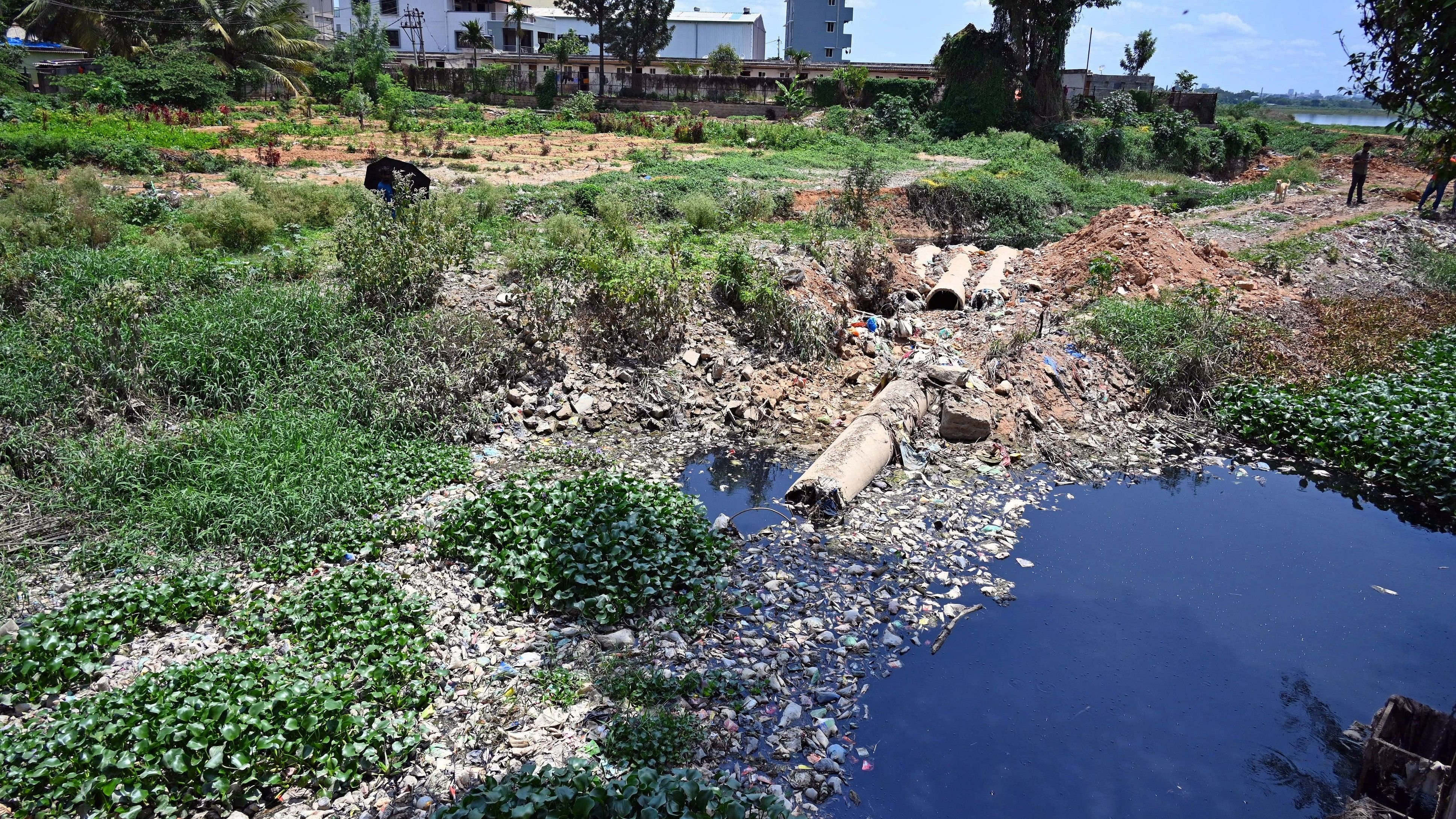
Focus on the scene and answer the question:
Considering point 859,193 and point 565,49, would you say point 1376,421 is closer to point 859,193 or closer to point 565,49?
point 859,193

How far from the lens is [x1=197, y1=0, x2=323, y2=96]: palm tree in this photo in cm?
2728

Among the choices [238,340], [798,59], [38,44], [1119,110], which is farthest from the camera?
[798,59]

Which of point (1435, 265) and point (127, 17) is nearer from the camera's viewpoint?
point (1435, 265)

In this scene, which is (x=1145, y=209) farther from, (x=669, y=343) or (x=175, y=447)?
(x=175, y=447)

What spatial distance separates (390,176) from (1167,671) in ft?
32.9

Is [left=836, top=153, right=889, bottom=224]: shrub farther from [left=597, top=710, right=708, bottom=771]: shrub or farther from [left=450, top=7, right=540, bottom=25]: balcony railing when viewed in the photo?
[left=450, top=7, right=540, bottom=25]: balcony railing

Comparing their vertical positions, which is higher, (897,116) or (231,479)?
(897,116)

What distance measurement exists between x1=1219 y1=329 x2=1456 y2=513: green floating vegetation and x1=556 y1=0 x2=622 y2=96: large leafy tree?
32.2 metres

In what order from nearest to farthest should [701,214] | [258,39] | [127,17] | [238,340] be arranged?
[238,340]
[701,214]
[127,17]
[258,39]

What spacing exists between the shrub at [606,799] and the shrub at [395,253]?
231 inches

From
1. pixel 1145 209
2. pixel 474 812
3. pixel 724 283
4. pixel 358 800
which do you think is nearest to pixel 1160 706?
pixel 474 812

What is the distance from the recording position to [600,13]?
3650 centimetres

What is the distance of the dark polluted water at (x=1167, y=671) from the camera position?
4.31 metres

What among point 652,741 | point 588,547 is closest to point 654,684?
point 652,741
